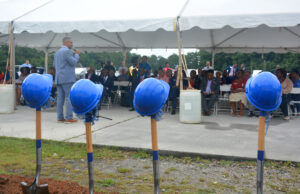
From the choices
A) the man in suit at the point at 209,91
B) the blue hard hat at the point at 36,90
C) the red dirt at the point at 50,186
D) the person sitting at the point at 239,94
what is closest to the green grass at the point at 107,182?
the red dirt at the point at 50,186

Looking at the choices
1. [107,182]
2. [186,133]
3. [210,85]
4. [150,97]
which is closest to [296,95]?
[210,85]

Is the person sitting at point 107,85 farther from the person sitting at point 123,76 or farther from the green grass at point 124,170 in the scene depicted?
the green grass at point 124,170

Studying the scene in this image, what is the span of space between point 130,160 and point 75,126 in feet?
10.1

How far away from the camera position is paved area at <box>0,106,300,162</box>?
5.68 meters

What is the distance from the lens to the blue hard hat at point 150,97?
2.55m

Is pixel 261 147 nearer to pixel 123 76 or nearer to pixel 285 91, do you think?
pixel 285 91

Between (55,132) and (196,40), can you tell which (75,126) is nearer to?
(55,132)

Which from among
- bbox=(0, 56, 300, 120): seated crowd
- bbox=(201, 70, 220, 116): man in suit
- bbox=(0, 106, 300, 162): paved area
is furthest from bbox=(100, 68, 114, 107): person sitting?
bbox=(201, 70, 220, 116): man in suit

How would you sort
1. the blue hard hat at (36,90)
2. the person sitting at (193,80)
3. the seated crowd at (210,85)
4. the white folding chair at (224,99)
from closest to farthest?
the blue hard hat at (36,90)
the seated crowd at (210,85)
the white folding chair at (224,99)
the person sitting at (193,80)

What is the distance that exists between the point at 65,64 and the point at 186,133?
3.50 meters

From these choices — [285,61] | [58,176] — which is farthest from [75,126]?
[285,61]

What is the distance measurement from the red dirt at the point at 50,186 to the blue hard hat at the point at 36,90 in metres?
0.94

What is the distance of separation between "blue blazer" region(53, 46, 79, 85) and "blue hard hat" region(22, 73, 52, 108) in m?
4.95

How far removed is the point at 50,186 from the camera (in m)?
3.66
